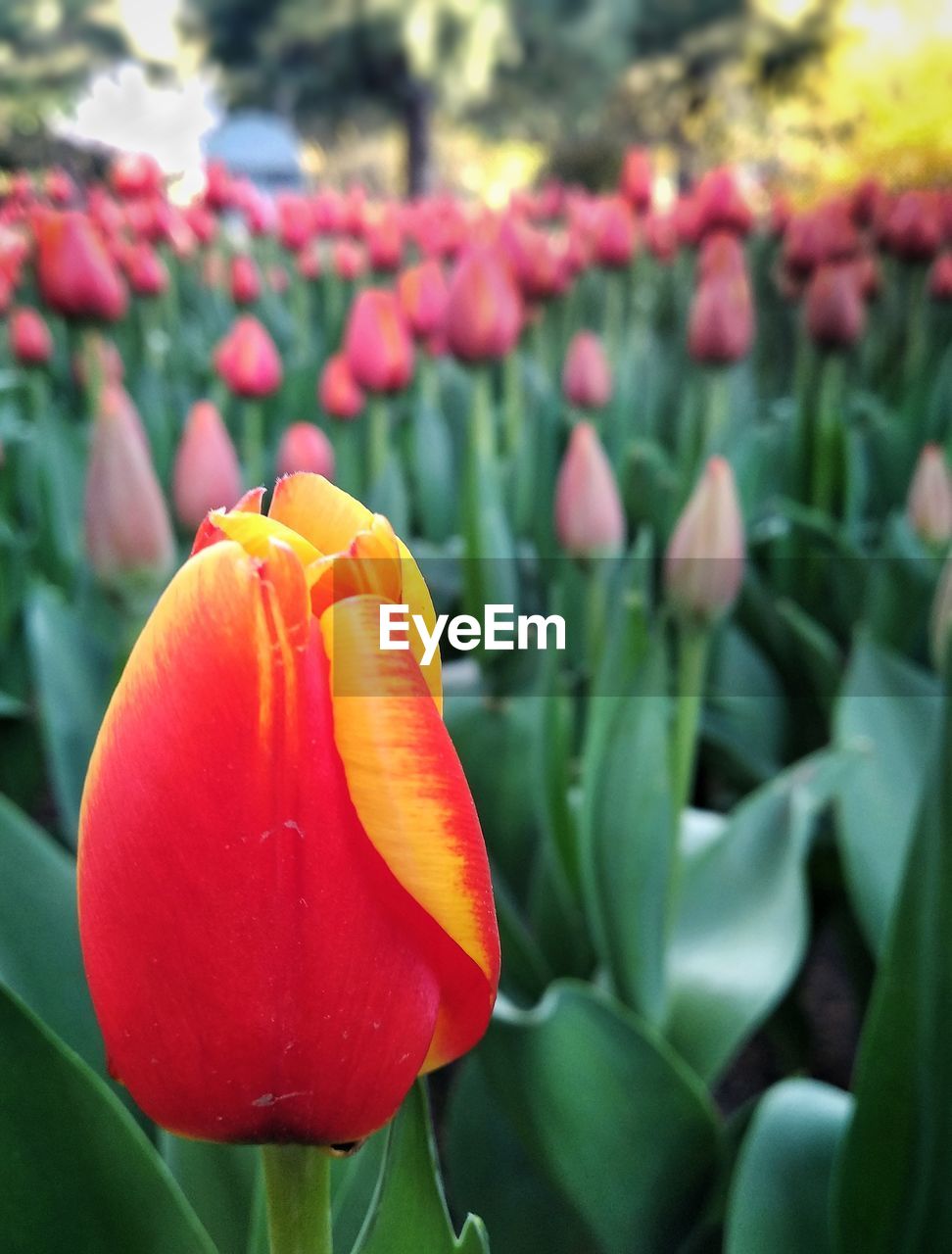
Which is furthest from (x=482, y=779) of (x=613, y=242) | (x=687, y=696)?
(x=613, y=242)

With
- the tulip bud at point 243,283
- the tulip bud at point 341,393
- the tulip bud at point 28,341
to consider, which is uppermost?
the tulip bud at point 243,283

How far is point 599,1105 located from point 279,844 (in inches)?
15.7

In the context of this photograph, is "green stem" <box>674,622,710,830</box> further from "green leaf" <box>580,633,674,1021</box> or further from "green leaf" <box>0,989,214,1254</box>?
"green leaf" <box>0,989,214,1254</box>

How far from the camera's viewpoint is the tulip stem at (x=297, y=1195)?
23cm

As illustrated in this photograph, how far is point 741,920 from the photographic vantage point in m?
0.75

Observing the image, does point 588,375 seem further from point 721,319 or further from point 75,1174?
point 75,1174

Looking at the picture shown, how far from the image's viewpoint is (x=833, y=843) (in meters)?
0.93

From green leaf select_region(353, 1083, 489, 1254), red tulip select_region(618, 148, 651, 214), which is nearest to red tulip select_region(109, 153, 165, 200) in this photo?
red tulip select_region(618, 148, 651, 214)

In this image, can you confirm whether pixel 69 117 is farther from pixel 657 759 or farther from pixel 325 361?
pixel 657 759

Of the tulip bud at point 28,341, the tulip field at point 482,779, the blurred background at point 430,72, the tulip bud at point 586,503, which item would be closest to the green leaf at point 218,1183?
the tulip field at point 482,779

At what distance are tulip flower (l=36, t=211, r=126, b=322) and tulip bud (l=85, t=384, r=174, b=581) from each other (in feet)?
2.02

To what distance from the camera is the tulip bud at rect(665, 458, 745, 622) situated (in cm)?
68

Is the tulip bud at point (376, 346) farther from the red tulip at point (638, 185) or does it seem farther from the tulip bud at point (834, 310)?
the red tulip at point (638, 185)

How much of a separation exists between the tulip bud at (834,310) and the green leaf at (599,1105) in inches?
39.6
